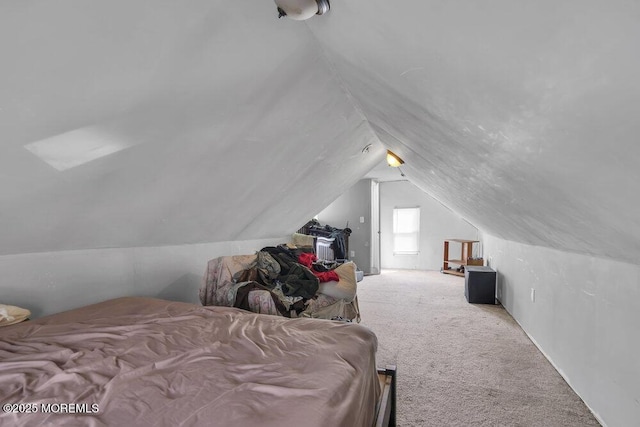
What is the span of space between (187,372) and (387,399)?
39.0 inches

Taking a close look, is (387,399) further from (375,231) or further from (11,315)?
(375,231)

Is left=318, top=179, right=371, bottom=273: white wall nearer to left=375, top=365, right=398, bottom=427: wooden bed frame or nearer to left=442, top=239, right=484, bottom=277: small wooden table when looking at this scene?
left=442, top=239, right=484, bottom=277: small wooden table

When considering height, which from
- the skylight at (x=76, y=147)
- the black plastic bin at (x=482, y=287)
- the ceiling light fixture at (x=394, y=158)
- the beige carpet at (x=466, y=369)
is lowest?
the beige carpet at (x=466, y=369)

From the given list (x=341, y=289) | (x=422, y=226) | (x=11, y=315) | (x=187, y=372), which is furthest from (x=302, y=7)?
(x=422, y=226)

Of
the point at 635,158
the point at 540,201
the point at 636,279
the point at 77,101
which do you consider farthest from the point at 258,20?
the point at 636,279

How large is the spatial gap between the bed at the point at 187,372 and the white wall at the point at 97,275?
0.33 metres

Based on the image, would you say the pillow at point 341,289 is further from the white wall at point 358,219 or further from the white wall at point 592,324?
the white wall at point 358,219

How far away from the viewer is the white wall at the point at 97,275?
1.86 m

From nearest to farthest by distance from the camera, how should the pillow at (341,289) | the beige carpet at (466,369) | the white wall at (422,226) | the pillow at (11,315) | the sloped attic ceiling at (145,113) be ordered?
1. the sloped attic ceiling at (145,113)
2. the pillow at (11,315)
3. the beige carpet at (466,369)
4. the pillow at (341,289)
5. the white wall at (422,226)

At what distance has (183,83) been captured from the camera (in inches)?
59.4

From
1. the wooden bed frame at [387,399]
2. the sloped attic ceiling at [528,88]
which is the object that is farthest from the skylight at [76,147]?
the wooden bed frame at [387,399]

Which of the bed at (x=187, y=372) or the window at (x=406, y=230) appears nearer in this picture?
the bed at (x=187, y=372)

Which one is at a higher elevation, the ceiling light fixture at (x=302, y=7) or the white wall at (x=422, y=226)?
the ceiling light fixture at (x=302, y=7)

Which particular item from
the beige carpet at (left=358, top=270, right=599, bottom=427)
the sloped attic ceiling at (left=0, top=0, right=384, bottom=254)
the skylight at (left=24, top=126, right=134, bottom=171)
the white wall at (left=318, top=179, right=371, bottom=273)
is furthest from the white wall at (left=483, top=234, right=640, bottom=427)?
the white wall at (left=318, top=179, right=371, bottom=273)
